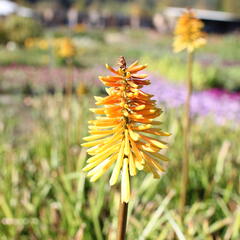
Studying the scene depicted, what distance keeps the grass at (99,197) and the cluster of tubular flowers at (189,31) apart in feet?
2.83

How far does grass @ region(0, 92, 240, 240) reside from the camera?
2082mm

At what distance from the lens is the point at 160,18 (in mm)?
50094

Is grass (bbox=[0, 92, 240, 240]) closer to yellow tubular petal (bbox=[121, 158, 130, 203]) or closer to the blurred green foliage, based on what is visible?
yellow tubular petal (bbox=[121, 158, 130, 203])

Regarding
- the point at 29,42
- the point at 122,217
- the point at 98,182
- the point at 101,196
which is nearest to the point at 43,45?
the point at 29,42

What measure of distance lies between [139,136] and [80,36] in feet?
86.2

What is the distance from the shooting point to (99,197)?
2346mm

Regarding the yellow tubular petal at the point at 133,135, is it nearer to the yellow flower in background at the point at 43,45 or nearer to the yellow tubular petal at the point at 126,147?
the yellow tubular petal at the point at 126,147

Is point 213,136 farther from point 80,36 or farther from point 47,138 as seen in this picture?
point 80,36

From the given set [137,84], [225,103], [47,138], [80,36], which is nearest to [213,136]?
[47,138]

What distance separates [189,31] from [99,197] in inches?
42.5

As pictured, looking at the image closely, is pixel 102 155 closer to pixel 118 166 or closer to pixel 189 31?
pixel 118 166

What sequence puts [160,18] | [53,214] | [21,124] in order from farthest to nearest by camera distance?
[160,18], [21,124], [53,214]

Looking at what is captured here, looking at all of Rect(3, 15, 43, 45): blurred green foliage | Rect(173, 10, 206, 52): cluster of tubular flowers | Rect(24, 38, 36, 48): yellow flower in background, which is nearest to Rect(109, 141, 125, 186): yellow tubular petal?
Rect(173, 10, 206, 52): cluster of tubular flowers

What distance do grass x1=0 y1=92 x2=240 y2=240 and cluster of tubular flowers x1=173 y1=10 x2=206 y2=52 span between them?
2.83 ft
